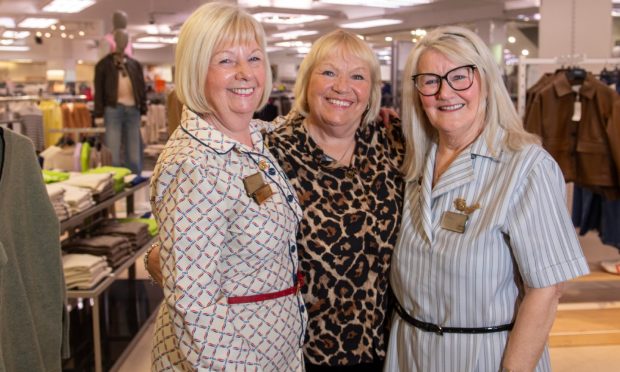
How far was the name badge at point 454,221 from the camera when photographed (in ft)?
6.17

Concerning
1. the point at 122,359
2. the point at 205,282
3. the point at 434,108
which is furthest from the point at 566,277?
the point at 122,359

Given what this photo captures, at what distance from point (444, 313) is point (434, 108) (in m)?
0.63

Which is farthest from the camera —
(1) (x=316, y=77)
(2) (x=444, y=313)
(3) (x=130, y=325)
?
(3) (x=130, y=325)

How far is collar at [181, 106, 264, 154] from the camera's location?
171cm

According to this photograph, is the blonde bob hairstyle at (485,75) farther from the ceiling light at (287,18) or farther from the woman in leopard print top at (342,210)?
the ceiling light at (287,18)

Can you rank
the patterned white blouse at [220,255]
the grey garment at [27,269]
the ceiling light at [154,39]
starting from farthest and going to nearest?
the ceiling light at [154,39], the grey garment at [27,269], the patterned white blouse at [220,255]

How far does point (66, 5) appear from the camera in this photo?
41.1 feet

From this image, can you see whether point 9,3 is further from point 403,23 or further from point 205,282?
point 205,282

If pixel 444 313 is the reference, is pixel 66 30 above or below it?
above

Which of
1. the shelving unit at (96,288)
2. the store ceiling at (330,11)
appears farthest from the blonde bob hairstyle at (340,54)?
the store ceiling at (330,11)

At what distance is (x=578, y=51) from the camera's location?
619cm

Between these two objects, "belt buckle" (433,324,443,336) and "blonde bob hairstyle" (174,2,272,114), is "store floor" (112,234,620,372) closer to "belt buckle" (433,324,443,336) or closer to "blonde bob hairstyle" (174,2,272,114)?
"belt buckle" (433,324,443,336)

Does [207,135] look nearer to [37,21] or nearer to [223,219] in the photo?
[223,219]

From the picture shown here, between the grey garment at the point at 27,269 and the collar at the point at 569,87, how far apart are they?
3.69 meters
